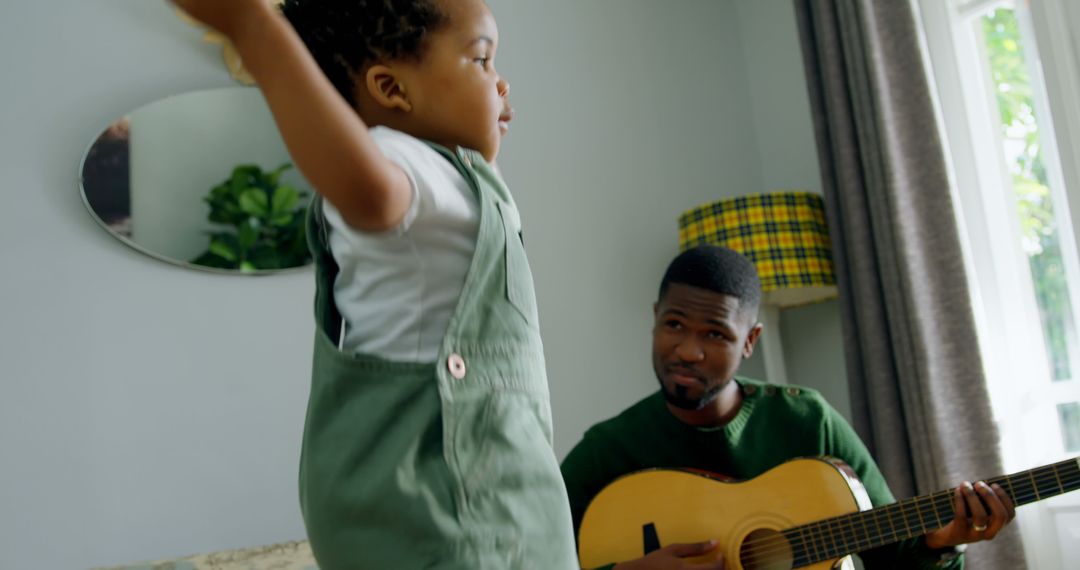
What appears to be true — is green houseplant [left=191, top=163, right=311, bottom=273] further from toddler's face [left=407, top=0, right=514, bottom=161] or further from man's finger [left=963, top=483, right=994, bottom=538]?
toddler's face [left=407, top=0, right=514, bottom=161]

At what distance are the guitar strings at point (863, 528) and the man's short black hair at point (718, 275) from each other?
1.57 feet

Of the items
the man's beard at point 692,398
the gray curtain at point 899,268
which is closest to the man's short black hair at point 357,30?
the man's beard at point 692,398

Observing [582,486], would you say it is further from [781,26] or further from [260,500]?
[781,26]

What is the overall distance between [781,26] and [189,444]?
229 cm

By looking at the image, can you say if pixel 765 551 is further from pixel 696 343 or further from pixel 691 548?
pixel 696 343

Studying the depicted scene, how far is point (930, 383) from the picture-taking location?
2.44 m

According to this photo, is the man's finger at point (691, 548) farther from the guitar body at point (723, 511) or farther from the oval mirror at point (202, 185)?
the oval mirror at point (202, 185)

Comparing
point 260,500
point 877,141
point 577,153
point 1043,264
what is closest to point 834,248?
point 877,141

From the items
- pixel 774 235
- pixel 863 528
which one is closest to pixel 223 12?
pixel 863 528

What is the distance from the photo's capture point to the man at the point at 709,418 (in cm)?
179

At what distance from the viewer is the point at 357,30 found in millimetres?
794

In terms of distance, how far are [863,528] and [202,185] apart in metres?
1.70

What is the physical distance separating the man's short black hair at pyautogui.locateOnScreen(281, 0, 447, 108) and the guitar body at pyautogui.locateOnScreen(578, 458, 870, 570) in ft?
3.60

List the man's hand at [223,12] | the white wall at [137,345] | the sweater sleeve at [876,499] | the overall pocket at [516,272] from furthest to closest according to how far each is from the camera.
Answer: the white wall at [137,345]
the sweater sleeve at [876,499]
the overall pocket at [516,272]
the man's hand at [223,12]
